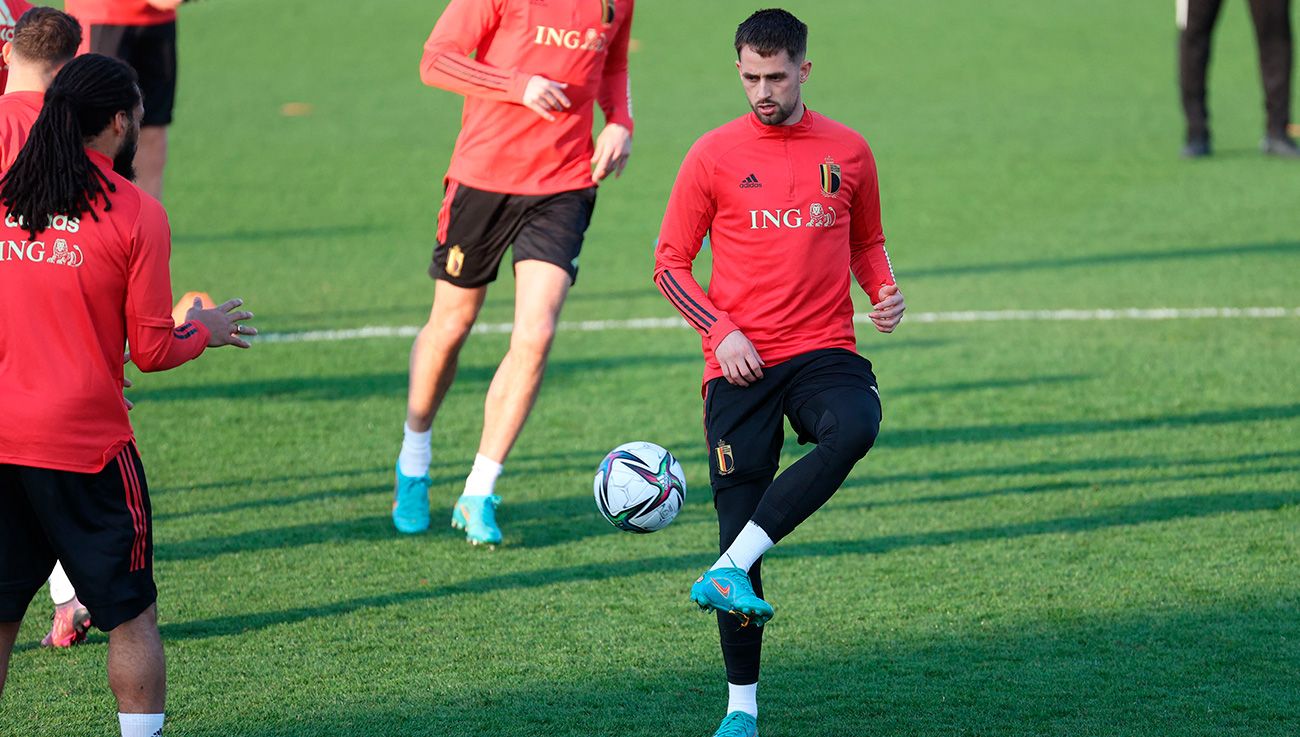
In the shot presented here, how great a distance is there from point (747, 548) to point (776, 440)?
1.40ft

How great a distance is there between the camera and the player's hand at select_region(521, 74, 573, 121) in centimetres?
591

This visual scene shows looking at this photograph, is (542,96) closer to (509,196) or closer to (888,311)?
(509,196)

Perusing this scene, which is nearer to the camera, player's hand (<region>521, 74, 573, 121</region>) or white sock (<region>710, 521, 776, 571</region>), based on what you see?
white sock (<region>710, 521, 776, 571</region>)

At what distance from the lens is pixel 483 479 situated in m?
6.15

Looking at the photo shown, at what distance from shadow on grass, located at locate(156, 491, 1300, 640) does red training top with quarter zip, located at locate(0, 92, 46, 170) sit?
1.65m

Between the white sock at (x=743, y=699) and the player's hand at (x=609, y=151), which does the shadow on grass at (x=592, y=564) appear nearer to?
the white sock at (x=743, y=699)

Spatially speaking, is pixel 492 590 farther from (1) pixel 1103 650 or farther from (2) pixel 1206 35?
(2) pixel 1206 35

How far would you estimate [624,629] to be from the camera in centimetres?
517

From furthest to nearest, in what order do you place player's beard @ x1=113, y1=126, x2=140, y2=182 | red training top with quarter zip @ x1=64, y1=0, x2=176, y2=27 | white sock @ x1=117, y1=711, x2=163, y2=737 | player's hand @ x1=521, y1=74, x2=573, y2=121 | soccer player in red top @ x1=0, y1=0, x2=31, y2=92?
red training top with quarter zip @ x1=64, y1=0, x2=176, y2=27, player's hand @ x1=521, y1=74, x2=573, y2=121, soccer player in red top @ x1=0, y1=0, x2=31, y2=92, player's beard @ x1=113, y1=126, x2=140, y2=182, white sock @ x1=117, y1=711, x2=163, y2=737

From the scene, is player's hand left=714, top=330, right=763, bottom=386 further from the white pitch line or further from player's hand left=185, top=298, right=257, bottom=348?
the white pitch line

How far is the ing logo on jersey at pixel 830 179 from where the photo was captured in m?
4.44

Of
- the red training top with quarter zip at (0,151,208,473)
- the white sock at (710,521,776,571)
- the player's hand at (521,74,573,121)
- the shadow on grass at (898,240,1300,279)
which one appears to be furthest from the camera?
the shadow on grass at (898,240,1300,279)

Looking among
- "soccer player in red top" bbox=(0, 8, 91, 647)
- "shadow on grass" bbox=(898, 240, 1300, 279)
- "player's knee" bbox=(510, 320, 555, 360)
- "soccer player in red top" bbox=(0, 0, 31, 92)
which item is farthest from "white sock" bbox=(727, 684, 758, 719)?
"shadow on grass" bbox=(898, 240, 1300, 279)

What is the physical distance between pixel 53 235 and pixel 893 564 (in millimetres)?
3325
